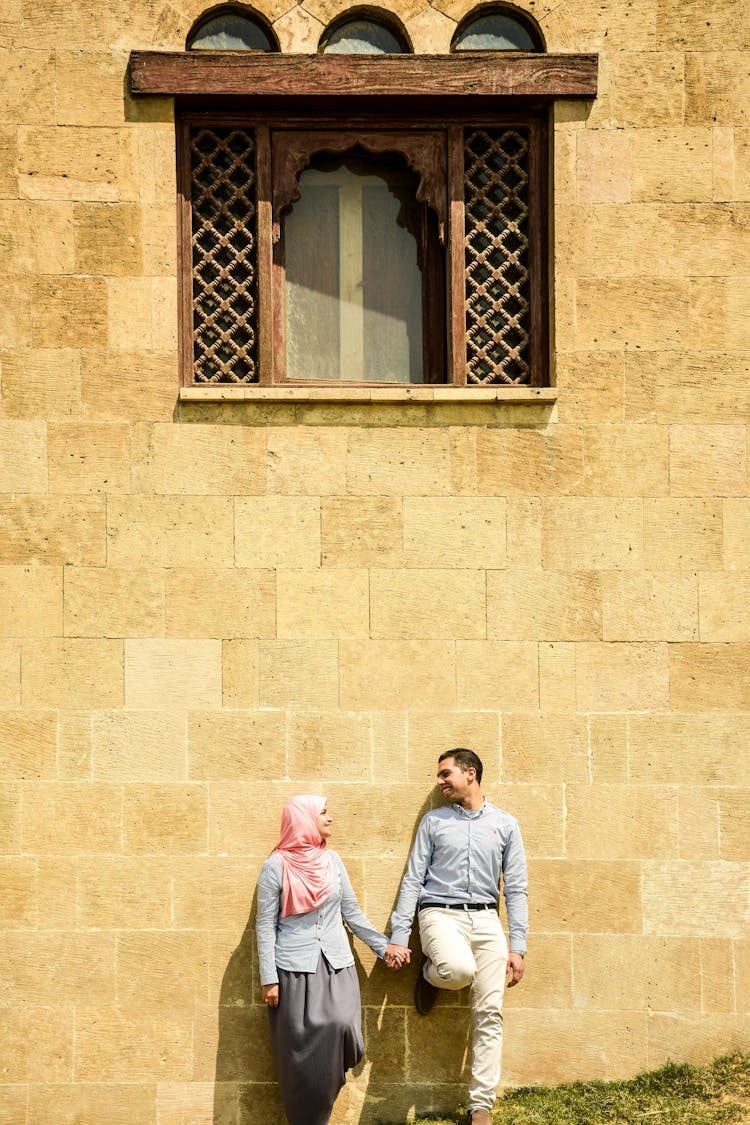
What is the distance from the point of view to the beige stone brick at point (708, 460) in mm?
7559

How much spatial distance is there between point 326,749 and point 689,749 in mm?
1958

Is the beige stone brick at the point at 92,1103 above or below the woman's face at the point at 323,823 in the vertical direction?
below

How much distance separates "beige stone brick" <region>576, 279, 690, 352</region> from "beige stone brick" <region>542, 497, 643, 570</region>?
0.88 m

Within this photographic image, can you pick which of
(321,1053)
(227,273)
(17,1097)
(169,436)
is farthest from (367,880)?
(227,273)

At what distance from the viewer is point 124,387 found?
751 centimetres

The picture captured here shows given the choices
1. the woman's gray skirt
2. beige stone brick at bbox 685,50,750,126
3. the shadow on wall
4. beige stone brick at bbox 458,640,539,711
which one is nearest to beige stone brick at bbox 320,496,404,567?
beige stone brick at bbox 458,640,539,711

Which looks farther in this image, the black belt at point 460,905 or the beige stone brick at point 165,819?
the beige stone brick at point 165,819

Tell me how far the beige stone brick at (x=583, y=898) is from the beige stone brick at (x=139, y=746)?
2.00 m

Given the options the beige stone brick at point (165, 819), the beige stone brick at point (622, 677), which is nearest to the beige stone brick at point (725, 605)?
the beige stone brick at point (622, 677)

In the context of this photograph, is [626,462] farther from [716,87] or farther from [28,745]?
[28,745]

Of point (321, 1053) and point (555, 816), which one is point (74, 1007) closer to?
point (321, 1053)

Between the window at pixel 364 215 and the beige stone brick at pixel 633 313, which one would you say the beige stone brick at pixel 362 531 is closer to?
the window at pixel 364 215

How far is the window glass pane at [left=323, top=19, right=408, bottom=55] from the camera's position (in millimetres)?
7750

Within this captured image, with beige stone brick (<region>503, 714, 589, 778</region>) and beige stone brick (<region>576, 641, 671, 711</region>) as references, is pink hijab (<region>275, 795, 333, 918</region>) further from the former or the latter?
beige stone brick (<region>576, 641, 671, 711</region>)
